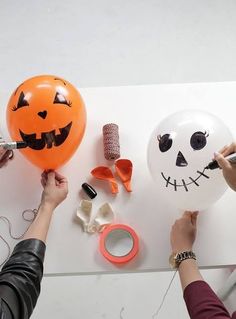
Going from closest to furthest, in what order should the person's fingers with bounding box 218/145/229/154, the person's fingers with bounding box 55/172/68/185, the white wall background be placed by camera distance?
1. the person's fingers with bounding box 218/145/229/154
2. the person's fingers with bounding box 55/172/68/185
3. the white wall background

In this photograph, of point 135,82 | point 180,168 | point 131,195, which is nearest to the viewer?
point 180,168

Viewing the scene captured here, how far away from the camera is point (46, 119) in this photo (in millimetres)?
747

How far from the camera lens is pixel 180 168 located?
0.71m

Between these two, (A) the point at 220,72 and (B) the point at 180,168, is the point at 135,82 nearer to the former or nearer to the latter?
(A) the point at 220,72

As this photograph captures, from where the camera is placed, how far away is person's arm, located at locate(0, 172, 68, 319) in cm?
57

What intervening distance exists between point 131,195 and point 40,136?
0.26m

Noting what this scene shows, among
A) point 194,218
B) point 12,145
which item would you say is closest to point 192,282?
point 194,218

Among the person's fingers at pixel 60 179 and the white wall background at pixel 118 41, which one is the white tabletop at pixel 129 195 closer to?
the person's fingers at pixel 60 179

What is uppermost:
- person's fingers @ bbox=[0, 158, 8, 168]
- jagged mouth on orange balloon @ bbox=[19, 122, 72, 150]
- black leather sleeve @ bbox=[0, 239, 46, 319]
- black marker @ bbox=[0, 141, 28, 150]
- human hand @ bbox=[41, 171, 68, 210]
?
person's fingers @ bbox=[0, 158, 8, 168]

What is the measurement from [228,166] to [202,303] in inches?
10.5

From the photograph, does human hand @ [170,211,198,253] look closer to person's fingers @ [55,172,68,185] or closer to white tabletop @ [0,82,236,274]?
white tabletop @ [0,82,236,274]

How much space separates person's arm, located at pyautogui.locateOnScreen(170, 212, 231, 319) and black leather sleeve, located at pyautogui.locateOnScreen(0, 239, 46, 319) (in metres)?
0.29

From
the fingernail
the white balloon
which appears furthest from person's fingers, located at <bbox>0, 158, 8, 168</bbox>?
the white balloon

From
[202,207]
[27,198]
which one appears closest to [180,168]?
[202,207]
